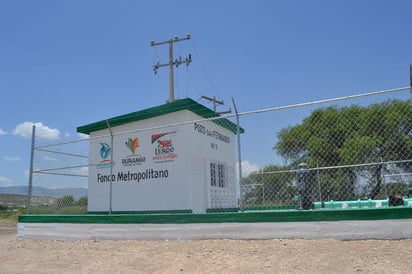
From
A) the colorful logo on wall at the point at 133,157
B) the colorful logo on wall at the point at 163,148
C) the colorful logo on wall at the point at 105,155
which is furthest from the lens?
the colorful logo on wall at the point at 105,155

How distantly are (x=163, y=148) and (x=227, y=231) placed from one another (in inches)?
158

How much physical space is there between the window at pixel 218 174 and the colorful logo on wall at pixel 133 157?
219cm


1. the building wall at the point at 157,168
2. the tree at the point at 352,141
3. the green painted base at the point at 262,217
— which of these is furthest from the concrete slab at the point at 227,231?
the building wall at the point at 157,168

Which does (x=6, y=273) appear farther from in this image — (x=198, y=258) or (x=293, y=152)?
(x=293, y=152)

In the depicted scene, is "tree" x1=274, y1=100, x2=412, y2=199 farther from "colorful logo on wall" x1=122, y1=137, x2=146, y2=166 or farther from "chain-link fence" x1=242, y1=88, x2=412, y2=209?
"colorful logo on wall" x1=122, y1=137, x2=146, y2=166

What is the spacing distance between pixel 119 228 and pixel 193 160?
2.97 m

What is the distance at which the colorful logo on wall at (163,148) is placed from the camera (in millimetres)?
10367

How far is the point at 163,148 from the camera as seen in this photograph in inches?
413

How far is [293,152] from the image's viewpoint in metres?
8.93

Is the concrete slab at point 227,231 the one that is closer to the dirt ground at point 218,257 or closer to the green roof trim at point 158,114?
the dirt ground at point 218,257

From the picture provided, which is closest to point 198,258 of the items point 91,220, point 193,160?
point 91,220

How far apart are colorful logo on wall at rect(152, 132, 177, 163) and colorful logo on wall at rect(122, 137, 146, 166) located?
0.50 metres

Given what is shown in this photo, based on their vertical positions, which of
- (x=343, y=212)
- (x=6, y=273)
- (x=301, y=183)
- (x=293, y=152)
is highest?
(x=293, y=152)

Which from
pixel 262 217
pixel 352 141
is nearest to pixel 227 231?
Result: pixel 262 217
